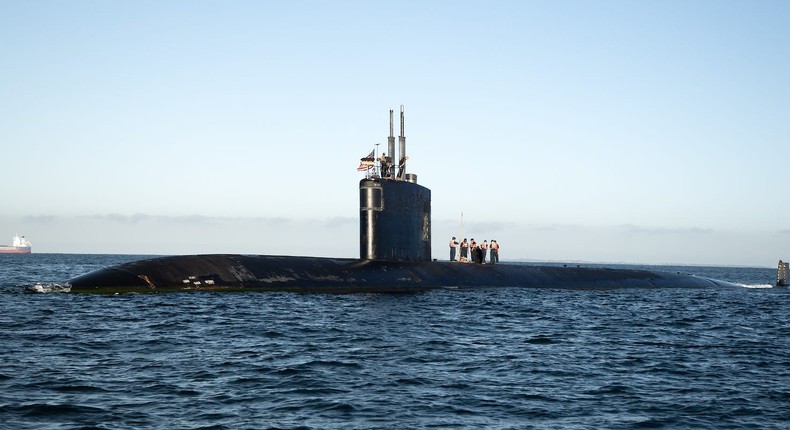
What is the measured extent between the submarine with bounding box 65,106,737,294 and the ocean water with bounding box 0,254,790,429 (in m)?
1.15

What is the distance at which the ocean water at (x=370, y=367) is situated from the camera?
12.5 meters

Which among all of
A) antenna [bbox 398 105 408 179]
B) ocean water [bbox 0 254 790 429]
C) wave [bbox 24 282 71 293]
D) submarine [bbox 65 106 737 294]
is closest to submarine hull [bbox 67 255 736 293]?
submarine [bbox 65 106 737 294]

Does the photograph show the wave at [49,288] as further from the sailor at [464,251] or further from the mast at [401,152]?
the sailor at [464,251]

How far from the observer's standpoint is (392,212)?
112ft

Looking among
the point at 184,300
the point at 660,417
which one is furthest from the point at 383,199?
the point at 660,417

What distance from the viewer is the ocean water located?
12.5 metres

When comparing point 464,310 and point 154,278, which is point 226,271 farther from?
point 464,310

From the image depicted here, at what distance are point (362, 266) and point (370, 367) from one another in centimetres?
1814

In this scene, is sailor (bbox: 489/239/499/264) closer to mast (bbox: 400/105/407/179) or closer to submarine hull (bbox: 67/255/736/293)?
submarine hull (bbox: 67/255/736/293)

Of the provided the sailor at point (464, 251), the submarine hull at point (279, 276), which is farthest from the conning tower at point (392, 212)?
the sailor at point (464, 251)

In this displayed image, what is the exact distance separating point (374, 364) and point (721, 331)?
598 inches

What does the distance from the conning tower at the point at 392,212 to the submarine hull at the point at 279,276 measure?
69 centimetres

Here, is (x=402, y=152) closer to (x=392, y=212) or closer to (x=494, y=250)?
(x=392, y=212)

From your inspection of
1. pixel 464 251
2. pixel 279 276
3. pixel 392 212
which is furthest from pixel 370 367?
pixel 464 251
